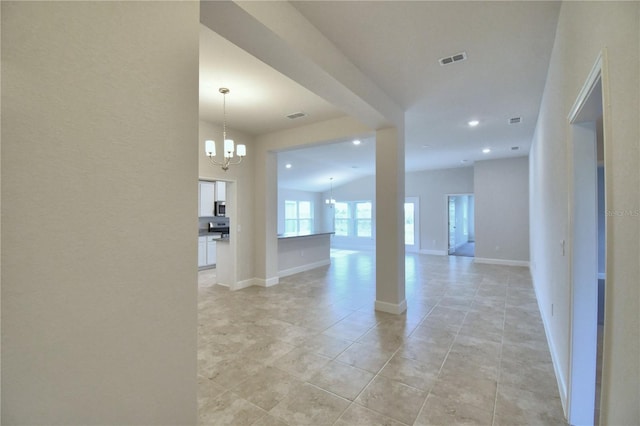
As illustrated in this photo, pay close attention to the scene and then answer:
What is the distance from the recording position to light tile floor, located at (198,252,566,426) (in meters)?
1.97

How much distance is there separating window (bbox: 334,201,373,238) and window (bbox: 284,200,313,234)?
1174mm

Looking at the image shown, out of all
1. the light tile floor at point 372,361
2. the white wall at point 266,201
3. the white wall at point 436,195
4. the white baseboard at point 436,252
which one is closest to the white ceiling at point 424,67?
the white wall at point 266,201

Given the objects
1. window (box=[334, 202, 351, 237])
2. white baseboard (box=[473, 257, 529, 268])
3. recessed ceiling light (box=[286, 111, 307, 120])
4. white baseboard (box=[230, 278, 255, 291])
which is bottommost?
white baseboard (box=[230, 278, 255, 291])

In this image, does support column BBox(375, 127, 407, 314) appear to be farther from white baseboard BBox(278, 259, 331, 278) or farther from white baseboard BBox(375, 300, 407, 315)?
white baseboard BBox(278, 259, 331, 278)

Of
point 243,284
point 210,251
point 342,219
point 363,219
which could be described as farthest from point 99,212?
point 342,219

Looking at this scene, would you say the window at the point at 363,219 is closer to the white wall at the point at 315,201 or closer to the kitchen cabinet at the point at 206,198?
the white wall at the point at 315,201

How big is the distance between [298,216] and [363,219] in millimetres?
2773

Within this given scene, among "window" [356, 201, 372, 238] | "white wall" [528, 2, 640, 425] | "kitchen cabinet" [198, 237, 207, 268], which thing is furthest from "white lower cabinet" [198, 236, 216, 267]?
"white wall" [528, 2, 640, 425]

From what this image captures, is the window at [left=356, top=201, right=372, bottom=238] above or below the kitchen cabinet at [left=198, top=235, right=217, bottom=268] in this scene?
above

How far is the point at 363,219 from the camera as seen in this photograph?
1216 cm

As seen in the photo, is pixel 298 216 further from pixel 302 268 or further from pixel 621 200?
pixel 621 200

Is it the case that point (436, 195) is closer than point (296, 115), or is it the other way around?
point (296, 115)

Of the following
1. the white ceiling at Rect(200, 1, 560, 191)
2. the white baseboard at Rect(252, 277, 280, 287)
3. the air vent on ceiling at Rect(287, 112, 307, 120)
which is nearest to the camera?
the white ceiling at Rect(200, 1, 560, 191)

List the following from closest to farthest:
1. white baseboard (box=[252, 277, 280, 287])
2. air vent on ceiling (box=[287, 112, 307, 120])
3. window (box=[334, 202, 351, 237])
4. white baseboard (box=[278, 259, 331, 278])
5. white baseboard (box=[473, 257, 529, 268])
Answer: air vent on ceiling (box=[287, 112, 307, 120]), white baseboard (box=[252, 277, 280, 287]), white baseboard (box=[278, 259, 331, 278]), white baseboard (box=[473, 257, 529, 268]), window (box=[334, 202, 351, 237])
